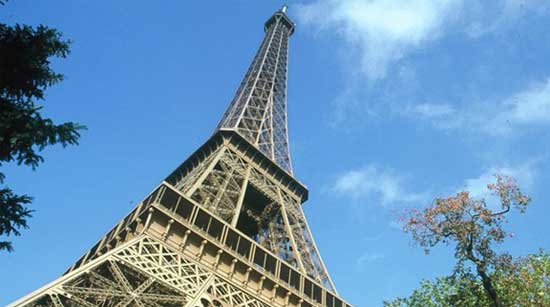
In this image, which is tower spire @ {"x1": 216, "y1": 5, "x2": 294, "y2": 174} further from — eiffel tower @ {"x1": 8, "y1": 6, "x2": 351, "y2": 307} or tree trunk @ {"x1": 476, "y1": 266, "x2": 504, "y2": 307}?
→ tree trunk @ {"x1": 476, "y1": 266, "x2": 504, "y2": 307}

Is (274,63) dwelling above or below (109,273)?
above

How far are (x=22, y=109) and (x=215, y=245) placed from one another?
17.0 metres

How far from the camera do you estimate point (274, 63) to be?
6172 centimetres

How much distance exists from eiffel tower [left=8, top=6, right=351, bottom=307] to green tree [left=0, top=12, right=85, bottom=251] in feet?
26.4

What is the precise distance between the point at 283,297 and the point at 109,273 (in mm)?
10179

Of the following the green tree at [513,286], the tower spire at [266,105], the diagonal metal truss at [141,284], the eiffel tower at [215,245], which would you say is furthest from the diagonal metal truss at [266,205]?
the green tree at [513,286]

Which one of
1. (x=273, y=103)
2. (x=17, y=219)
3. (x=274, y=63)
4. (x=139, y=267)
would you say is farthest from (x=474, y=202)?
(x=274, y=63)

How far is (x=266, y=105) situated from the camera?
5138cm

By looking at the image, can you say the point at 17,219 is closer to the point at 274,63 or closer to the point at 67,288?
the point at 67,288

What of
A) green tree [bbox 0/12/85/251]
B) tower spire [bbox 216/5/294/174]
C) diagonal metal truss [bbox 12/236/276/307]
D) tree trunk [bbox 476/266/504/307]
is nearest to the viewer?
green tree [bbox 0/12/85/251]

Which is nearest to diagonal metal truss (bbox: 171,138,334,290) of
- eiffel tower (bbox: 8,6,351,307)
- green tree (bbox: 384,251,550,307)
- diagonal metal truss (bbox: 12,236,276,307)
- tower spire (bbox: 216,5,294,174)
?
eiffel tower (bbox: 8,6,351,307)

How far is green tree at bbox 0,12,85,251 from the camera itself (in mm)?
8328

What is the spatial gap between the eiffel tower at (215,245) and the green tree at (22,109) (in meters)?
8.04

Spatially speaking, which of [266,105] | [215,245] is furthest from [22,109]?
[266,105]
